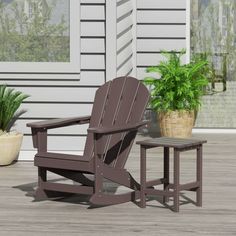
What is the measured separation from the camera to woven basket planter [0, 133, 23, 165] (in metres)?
7.38

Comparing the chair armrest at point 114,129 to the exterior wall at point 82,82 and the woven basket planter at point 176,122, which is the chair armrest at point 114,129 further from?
the woven basket planter at point 176,122

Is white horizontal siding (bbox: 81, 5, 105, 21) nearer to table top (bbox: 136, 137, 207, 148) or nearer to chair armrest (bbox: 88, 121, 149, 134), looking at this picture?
chair armrest (bbox: 88, 121, 149, 134)

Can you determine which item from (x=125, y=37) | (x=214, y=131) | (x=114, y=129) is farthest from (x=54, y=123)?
(x=214, y=131)

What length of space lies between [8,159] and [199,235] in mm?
2829

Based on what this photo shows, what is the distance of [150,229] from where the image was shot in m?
5.14

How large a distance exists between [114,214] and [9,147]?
2050mm

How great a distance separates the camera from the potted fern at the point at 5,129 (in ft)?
24.2

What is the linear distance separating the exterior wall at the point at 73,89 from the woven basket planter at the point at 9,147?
26cm

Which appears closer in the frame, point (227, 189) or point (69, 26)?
point (227, 189)

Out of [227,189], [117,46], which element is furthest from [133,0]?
[227,189]

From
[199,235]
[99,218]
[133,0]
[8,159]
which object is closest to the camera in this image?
[199,235]

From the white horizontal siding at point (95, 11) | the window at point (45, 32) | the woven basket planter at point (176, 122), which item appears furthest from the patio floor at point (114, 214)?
the woven basket planter at point (176, 122)

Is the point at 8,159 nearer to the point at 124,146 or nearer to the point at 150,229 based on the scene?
the point at 124,146

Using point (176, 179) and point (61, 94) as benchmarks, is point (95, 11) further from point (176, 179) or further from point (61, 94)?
point (176, 179)
